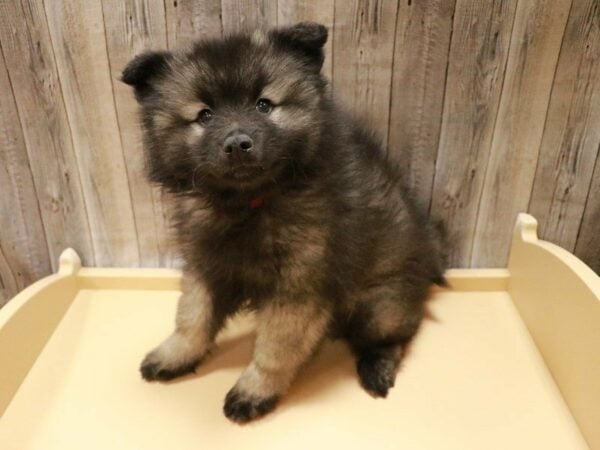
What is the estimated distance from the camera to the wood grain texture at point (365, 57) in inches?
63.0

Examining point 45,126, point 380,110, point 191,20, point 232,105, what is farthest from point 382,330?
point 45,126

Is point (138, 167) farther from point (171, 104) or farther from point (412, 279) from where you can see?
point (412, 279)

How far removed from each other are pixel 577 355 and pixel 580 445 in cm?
24

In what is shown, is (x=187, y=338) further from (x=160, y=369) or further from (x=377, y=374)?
(x=377, y=374)

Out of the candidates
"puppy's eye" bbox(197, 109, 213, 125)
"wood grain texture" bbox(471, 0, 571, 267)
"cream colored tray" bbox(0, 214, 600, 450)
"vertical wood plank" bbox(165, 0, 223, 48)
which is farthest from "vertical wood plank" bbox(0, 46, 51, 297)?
"wood grain texture" bbox(471, 0, 571, 267)

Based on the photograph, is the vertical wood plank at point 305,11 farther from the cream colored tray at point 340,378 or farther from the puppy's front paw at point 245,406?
the puppy's front paw at point 245,406

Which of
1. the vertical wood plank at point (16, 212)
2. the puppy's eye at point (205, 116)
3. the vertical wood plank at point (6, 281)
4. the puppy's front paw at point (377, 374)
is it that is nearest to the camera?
the puppy's eye at point (205, 116)

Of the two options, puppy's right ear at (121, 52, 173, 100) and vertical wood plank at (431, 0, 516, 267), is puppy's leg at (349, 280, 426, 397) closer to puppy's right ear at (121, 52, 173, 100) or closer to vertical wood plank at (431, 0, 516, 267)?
vertical wood plank at (431, 0, 516, 267)

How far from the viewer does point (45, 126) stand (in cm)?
176

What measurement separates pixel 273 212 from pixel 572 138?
1.04 meters

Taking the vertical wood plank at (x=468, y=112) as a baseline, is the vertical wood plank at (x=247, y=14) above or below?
above

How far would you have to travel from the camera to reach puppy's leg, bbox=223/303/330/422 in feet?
4.74

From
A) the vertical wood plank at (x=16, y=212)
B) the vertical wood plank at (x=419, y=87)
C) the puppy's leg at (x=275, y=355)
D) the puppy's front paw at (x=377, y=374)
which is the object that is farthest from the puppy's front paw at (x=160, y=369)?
the vertical wood plank at (x=419, y=87)

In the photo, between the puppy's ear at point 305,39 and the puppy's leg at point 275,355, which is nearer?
the puppy's ear at point 305,39
